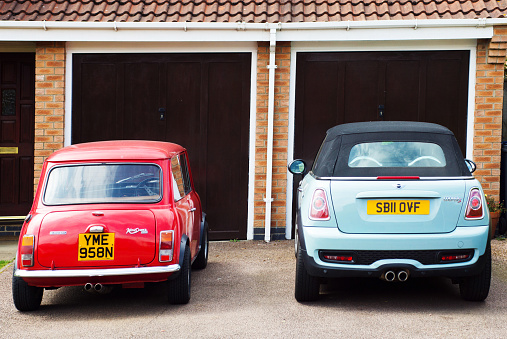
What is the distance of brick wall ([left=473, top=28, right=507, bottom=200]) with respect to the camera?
356 inches

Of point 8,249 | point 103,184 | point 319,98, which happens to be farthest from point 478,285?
point 8,249

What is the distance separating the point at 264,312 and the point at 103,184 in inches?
71.2

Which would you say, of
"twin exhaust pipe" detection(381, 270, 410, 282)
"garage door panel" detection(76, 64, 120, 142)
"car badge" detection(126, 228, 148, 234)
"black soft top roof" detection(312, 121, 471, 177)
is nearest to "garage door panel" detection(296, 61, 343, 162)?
"garage door panel" detection(76, 64, 120, 142)

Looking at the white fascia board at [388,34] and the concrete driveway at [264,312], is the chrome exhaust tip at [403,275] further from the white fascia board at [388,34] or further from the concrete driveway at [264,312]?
the white fascia board at [388,34]

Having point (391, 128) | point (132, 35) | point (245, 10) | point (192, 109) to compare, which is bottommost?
point (391, 128)

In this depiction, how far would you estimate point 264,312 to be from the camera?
563cm

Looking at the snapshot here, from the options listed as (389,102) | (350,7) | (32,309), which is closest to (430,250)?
(32,309)

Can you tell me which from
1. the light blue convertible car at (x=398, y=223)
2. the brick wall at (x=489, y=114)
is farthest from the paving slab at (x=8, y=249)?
the brick wall at (x=489, y=114)

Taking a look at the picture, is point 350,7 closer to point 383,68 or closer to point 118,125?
point 383,68

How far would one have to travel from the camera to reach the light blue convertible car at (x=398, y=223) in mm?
5402

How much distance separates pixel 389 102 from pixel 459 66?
107 centimetres

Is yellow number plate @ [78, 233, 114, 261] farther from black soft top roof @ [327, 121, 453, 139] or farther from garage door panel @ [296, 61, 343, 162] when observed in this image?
garage door panel @ [296, 61, 343, 162]

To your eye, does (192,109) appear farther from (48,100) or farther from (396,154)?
(396,154)

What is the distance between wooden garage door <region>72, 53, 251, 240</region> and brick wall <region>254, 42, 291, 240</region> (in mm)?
202
